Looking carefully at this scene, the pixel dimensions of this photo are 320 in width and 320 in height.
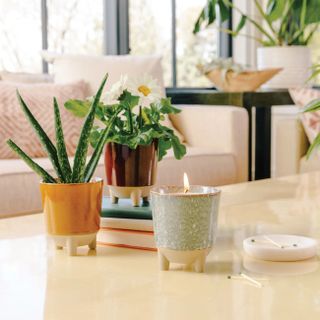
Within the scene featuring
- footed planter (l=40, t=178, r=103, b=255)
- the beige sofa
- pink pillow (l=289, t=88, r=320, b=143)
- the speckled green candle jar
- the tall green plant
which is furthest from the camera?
pink pillow (l=289, t=88, r=320, b=143)

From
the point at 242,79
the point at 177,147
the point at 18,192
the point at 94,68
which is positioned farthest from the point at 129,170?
the point at 242,79

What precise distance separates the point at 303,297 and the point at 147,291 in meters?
0.22

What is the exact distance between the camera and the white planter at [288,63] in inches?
158

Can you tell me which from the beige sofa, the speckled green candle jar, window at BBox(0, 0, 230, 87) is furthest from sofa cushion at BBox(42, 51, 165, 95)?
the speckled green candle jar

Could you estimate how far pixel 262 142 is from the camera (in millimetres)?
3588

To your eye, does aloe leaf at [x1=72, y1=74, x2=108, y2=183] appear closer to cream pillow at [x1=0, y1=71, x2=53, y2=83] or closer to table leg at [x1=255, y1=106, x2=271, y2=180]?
cream pillow at [x1=0, y1=71, x2=53, y2=83]

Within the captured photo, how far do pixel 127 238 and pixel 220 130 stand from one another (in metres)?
1.97

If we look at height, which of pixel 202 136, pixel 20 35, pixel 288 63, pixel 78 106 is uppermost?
pixel 20 35

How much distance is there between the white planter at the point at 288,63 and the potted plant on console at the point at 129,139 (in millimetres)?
2710

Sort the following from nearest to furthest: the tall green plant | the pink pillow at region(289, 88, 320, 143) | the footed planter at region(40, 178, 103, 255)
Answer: the footed planter at region(40, 178, 103, 255), the tall green plant, the pink pillow at region(289, 88, 320, 143)

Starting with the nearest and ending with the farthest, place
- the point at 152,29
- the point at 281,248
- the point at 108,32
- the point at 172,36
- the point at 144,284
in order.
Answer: the point at 144,284 < the point at 281,248 < the point at 108,32 < the point at 152,29 < the point at 172,36

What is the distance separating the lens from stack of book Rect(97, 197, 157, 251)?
1308 mm

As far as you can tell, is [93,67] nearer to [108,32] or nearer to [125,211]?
[108,32]

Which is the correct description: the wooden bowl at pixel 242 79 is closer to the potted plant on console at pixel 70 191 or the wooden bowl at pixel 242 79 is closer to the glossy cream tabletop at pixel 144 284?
the glossy cream tabletop at pixel 144 284
